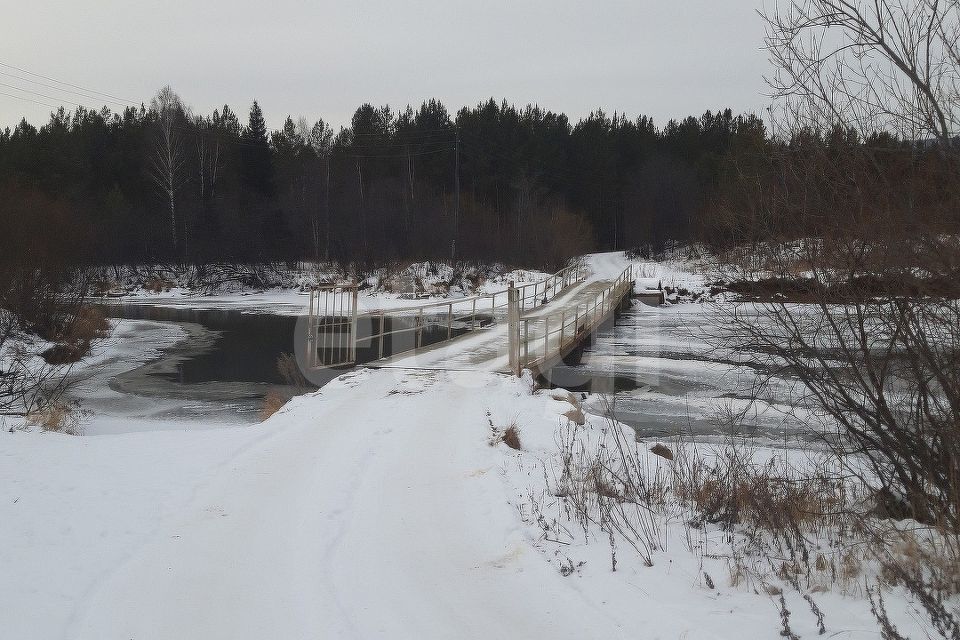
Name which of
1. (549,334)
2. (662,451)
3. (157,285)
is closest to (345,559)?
(662,451)

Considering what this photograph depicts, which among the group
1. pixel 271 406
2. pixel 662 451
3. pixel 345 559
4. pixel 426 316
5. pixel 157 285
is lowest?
pixel 271 406

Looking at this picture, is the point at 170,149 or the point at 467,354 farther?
the point at 170,149

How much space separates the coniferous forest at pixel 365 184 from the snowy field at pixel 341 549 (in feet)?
115

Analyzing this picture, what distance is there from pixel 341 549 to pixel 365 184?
178ft

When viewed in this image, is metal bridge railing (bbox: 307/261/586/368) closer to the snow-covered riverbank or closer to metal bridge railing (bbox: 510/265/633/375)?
metal bridge railing (bbox: 510/265/633/375)

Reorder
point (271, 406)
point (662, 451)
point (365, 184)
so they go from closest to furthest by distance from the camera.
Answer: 1. point (662, 451)
2. point (271, 406)
3. point (365, 184)

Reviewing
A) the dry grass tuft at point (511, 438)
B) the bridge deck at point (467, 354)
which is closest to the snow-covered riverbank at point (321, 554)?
the dry grass tuft at point (511, 438)

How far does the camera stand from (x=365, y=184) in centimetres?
5678

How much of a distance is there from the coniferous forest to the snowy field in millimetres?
35021

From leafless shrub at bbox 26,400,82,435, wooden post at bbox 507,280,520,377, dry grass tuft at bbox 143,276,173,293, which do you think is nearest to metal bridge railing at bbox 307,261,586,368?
leafless shrub at bbox 26,400,82,435

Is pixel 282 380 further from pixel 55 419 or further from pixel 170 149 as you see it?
pixel 170 149

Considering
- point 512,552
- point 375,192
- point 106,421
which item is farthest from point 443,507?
point 375,192

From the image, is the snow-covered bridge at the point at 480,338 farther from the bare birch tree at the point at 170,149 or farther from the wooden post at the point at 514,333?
the bare birch tree at the point at 170,149

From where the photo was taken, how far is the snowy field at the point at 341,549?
3775 millimetres
